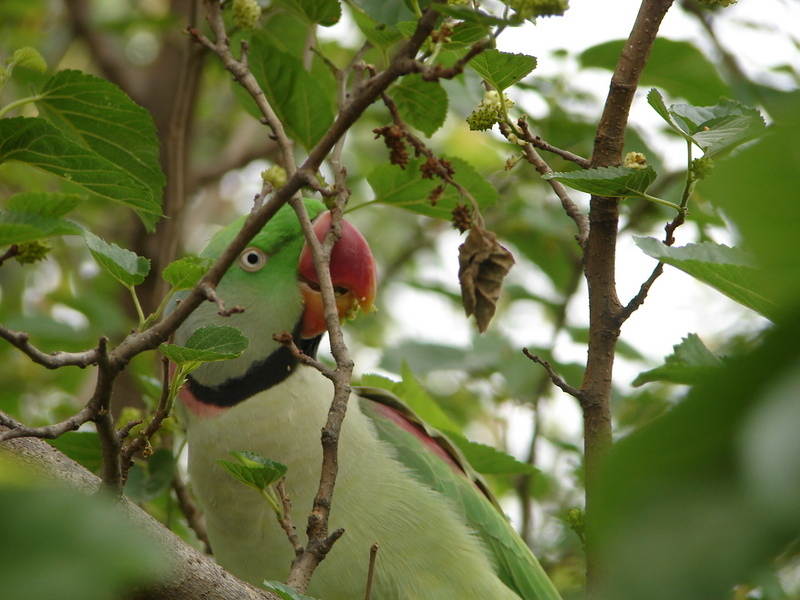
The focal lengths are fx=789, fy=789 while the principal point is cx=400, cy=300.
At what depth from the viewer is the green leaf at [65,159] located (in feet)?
4.77

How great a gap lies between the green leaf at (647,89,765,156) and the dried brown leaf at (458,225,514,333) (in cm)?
40

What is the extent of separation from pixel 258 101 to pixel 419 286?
7.91 feet

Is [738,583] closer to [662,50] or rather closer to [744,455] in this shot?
[744,455]

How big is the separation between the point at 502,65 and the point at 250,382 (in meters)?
1.29

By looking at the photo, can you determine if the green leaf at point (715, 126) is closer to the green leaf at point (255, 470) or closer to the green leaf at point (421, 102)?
the green leaf at point (421, 102)

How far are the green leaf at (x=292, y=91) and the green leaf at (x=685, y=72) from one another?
1.16 m

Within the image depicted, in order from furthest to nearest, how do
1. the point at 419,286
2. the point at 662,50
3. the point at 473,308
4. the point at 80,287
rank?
the point at 80,287
the point at 419,286
the point at 662,50
the point at 473,308

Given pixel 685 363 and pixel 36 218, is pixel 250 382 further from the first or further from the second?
pixel 685 363

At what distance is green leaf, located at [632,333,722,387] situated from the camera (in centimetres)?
137

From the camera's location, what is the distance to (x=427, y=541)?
2145 millimetres

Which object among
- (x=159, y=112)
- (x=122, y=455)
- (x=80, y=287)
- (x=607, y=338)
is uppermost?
(x=159, y=112)

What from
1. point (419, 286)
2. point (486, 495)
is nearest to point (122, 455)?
point (486, 495)

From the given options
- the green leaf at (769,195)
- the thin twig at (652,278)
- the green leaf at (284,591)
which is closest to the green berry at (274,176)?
the thin twig at (652,278)

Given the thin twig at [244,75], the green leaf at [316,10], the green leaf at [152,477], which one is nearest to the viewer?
the thin twig at [244,75]
